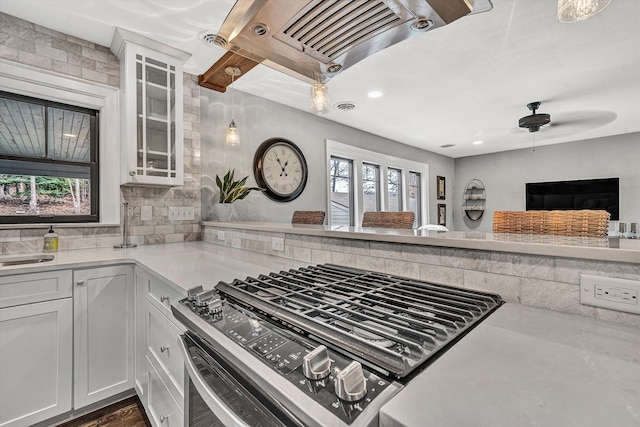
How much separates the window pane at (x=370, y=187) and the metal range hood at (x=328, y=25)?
3662mm

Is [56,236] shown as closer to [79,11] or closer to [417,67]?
[79,11]

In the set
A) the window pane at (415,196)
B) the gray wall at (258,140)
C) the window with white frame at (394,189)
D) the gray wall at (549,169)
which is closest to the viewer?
the gray wall at (258,140)

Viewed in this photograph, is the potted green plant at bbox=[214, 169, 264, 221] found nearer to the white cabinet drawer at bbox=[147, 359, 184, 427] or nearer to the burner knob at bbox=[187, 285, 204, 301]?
the white cabinet drawer at bbox=[147, 359, 184, 427]

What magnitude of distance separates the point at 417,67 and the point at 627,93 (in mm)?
2462

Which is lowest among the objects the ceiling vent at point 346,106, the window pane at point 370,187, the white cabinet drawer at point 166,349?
the white cabinet drawer at point 166,349

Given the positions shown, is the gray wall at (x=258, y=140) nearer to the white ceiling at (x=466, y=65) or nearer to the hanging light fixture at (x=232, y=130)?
the white ceiling at (x=466, y=65)

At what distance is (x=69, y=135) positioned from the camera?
2.22 m

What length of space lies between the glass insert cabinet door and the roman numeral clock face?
984 mm

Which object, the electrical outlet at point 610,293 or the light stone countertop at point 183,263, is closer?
the electrical outlet at point 610,293

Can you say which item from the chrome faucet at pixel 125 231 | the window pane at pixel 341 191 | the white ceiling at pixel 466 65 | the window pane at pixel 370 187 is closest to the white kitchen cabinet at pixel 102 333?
the chrome faucet at pixel 125 231

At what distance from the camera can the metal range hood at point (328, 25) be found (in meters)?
0.81

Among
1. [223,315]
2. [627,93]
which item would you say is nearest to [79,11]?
[223,315]

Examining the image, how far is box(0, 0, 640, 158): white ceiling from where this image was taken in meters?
1.93

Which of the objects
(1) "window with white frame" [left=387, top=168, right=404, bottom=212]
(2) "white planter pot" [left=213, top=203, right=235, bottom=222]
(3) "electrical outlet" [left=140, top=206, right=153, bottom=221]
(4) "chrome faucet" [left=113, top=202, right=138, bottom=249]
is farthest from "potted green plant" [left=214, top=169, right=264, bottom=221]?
(1) "window with white frame" [left=387, top=168, right=404, bottom=212]
